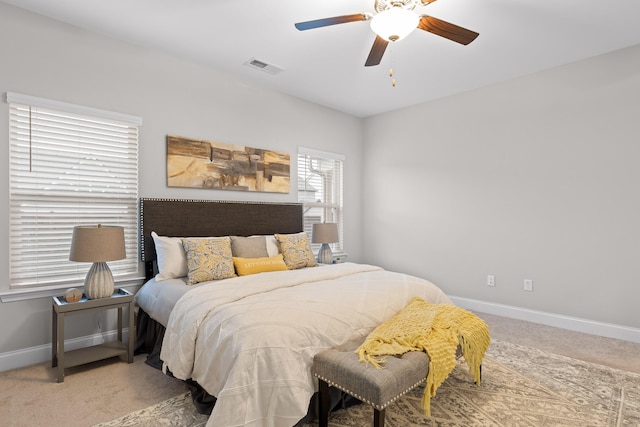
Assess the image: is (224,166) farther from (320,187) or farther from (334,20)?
(334,20)

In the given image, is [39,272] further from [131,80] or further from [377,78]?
[377,78]

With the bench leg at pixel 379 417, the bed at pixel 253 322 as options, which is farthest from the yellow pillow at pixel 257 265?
the bench leg at pixel 379 417

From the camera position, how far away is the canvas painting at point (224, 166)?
3.54 meters

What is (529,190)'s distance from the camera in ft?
12.9

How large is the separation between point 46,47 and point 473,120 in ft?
14.4

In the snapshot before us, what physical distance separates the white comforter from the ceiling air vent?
7.19 ft

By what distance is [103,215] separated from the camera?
3.11 meters

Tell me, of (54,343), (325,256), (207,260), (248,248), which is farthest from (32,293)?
(325,256)

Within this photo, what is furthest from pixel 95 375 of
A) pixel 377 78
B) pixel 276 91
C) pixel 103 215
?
pixel 377 78

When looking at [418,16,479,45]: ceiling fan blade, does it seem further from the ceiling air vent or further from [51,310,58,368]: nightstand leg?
[51,310,58,368]: nightstand leg

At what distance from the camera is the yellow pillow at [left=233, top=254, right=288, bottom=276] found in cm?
314

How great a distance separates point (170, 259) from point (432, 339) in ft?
7.31

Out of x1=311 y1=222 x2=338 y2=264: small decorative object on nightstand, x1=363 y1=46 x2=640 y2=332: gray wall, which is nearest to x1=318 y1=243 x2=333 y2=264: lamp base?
x1=311 y1=222 x2=338 y2=264: small decorative object on nightstand

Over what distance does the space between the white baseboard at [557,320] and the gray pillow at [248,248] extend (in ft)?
8.63
